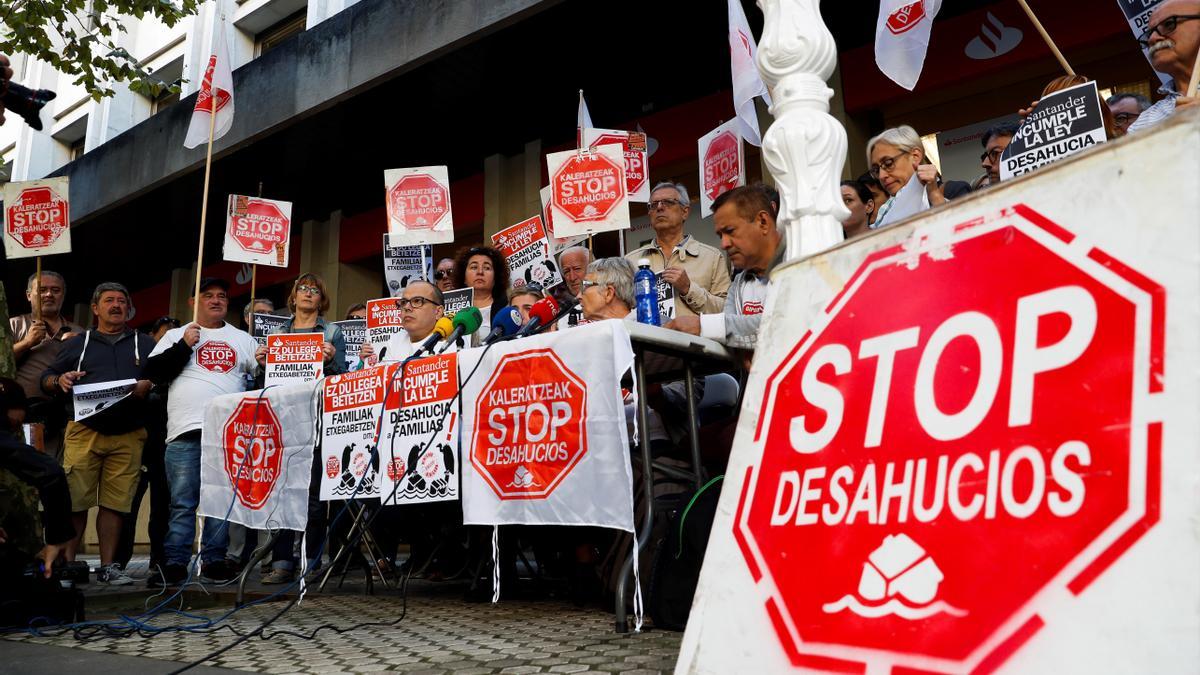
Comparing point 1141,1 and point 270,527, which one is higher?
point 1141,1

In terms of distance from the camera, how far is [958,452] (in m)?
1.26

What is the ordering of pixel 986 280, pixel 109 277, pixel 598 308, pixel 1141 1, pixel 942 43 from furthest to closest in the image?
pixel 109 277, pixel 942 43, pixel 1141 1, pixel 598 308, pixel 986 280

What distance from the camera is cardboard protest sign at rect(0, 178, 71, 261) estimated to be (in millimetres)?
6879

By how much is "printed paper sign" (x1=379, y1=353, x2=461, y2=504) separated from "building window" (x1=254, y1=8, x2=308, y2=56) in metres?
11.3

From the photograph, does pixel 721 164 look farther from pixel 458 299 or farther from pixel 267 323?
pixel 267 323

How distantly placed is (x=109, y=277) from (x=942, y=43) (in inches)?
587

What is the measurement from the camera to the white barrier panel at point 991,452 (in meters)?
1.03

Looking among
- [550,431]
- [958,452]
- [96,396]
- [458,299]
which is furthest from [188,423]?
[958,452]

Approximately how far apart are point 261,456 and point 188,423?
1170mm

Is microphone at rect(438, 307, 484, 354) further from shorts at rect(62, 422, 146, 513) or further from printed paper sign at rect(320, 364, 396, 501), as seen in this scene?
shorts at rect(62, 422, 146, 513)

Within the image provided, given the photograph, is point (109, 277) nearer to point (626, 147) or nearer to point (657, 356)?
point (626, 147)

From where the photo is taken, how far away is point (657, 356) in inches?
135

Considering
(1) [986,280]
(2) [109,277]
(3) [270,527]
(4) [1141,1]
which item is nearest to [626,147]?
(4) [1141,1]

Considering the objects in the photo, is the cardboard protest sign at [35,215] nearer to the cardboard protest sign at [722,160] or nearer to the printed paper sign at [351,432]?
the printed paper sign at [351,432]
